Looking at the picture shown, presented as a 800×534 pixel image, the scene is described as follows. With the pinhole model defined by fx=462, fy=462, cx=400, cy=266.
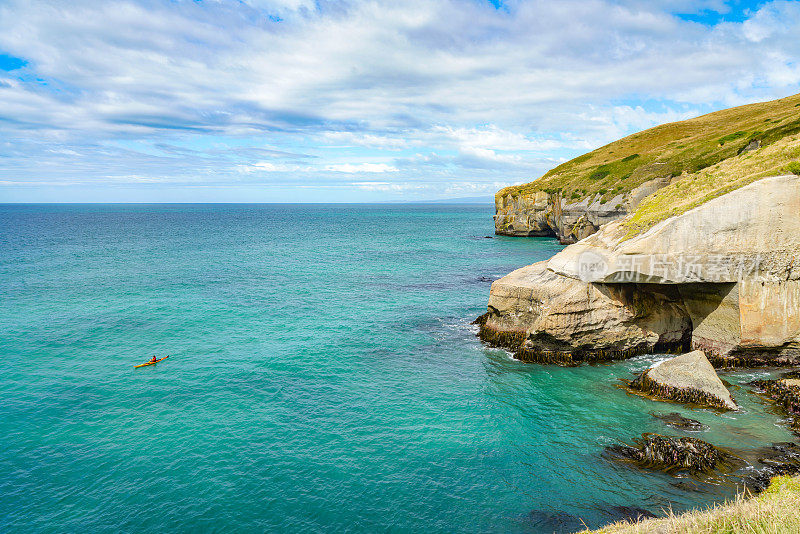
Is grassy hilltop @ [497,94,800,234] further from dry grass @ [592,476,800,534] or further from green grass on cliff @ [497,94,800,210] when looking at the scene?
dry grass @ [592,476,800,534]

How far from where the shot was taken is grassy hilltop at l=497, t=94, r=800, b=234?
29000 millimetres

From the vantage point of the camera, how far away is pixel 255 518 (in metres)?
16.0

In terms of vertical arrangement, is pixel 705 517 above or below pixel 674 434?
above

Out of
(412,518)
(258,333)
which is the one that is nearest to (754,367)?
(412,518)

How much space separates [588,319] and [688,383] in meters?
6.96

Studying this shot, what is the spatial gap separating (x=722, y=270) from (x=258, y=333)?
1239 inches

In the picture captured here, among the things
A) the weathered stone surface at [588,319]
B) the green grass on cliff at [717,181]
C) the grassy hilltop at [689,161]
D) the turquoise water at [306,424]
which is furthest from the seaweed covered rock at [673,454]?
the grassy hilltop at [689,161]

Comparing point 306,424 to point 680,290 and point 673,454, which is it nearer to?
point 673,454

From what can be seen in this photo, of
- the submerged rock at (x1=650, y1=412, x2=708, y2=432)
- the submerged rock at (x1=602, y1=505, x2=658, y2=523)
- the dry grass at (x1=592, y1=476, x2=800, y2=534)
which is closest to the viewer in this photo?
the dry grass at (x1=592, y1=476, x2=800, y2=534)

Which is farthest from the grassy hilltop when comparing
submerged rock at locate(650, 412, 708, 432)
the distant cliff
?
submerged rock at locate(650, 412, 708, 432)

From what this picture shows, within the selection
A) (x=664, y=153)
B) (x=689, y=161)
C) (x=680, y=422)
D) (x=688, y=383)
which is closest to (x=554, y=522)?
(x=680, y=422)

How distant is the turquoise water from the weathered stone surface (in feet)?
5.70

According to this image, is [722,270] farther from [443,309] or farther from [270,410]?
[270,410]

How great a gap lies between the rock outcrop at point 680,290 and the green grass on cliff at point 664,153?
33.0m
